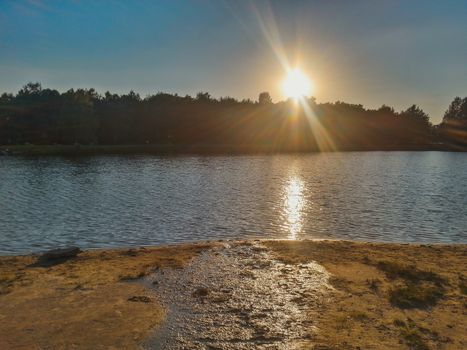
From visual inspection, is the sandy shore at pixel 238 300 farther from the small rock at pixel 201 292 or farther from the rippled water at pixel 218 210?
the rippled water at pixel 218 210

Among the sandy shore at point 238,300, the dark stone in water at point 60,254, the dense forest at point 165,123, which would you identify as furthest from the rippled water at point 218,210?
the dense forest at point 165,123

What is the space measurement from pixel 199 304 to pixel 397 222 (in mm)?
20724


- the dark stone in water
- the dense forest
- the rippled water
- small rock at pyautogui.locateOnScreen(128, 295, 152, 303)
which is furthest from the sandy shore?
the dense forest

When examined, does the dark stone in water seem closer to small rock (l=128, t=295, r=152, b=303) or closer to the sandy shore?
the sandy shore

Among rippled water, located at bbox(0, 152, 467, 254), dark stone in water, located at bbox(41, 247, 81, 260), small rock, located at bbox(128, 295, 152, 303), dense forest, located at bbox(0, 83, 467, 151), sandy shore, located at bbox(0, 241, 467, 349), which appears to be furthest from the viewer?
dense forest, located at bbox(0, 83, 467, 151)

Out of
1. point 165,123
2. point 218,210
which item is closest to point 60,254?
point 218,210

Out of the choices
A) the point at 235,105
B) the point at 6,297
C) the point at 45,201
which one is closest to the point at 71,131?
the point at 235,105

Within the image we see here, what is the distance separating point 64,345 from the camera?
1043 cm

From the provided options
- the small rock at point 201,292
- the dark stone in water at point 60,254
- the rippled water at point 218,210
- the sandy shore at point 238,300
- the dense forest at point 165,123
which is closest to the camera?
the sandy shore at point 238,300

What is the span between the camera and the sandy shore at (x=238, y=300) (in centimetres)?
1088

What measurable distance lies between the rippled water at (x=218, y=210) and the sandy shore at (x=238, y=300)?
18.1 ft

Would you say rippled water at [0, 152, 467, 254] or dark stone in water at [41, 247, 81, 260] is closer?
dark stone in water at [41, 247, 81, 260]

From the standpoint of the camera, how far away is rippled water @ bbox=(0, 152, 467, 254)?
2564 centimetres

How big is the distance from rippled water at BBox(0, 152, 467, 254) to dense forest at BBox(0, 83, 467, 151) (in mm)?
89980
